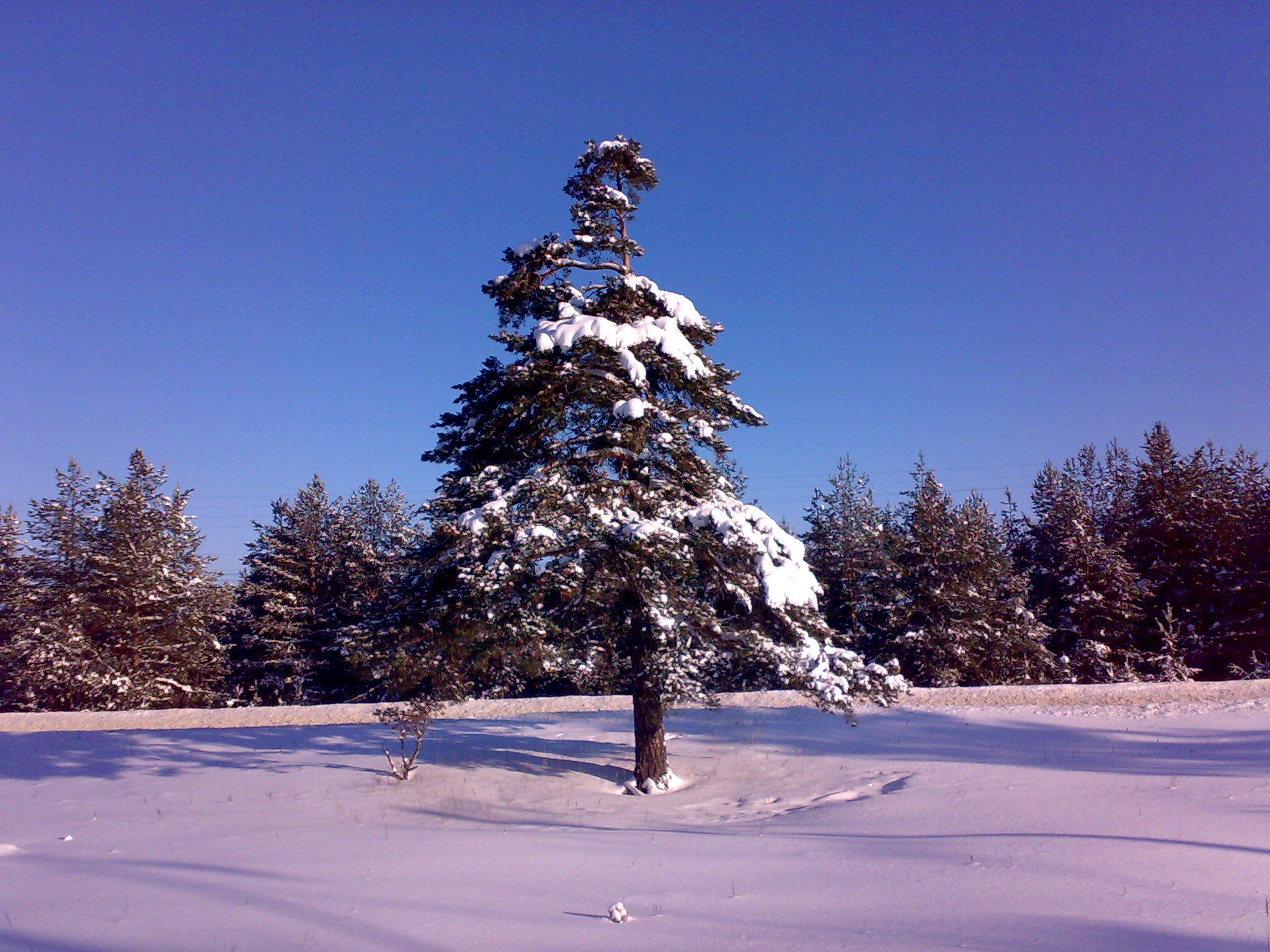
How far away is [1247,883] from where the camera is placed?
573cm

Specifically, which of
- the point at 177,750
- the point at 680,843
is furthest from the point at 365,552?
the point at 680,843

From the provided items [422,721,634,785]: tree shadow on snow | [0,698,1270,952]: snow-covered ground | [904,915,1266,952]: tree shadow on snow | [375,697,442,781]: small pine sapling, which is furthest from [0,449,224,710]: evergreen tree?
[904,915,1266,952]: tree shadow on snow

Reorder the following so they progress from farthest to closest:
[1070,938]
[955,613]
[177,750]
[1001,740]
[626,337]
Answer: [955,613] < [177,750] < [1001,740] < [626,337] < [1070,938]

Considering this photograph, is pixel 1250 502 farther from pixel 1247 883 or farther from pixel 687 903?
pixel 687 903

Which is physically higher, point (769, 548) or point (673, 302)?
point (673, 302)

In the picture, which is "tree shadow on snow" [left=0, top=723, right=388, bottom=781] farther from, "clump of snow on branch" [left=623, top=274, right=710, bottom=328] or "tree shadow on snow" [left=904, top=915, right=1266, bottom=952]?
"tree shadow on snow" [left=904, top=915, right=1266, bottom=952]

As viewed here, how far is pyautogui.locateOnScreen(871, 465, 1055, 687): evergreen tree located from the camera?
95.4ft

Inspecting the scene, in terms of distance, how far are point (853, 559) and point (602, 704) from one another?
17.4 metres

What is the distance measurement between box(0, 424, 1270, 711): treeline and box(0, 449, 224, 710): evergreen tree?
8cm

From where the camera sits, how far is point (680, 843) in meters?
8.41

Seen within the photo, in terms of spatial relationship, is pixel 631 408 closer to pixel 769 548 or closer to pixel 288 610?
pixel 769 548

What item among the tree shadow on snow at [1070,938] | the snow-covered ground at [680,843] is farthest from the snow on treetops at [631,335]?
the tree shadow on snow at [1070,938]

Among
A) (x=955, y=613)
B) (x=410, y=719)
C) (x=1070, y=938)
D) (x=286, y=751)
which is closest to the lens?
(x=1070, y=938)

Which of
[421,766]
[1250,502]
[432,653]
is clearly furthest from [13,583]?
[1250,502]
